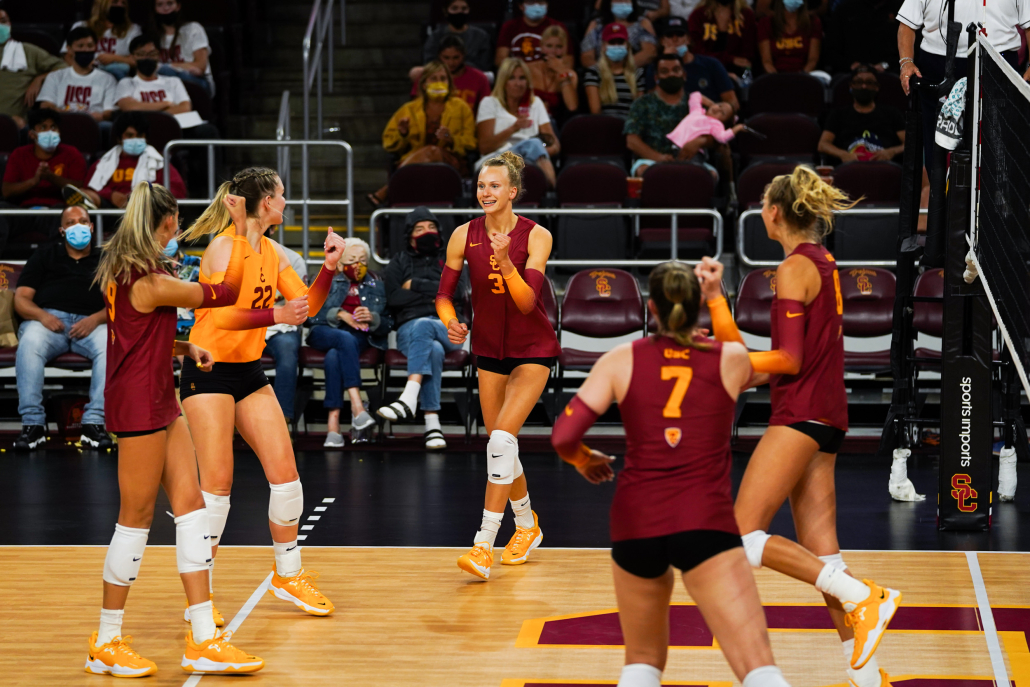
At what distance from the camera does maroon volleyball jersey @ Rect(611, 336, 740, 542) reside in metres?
3.19

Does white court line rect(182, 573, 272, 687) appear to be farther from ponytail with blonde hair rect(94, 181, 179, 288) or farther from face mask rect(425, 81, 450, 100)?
face mask rect(425, 81, 450, 100)

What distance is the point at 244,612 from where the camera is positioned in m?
5.09

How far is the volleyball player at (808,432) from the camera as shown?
3902mm

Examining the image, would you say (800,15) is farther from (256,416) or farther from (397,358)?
(256,416)

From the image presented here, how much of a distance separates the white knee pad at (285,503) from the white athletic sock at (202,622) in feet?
1.91

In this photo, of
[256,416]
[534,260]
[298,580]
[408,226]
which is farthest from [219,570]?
[408,226]

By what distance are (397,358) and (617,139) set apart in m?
3.16

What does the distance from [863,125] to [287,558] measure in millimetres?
7185

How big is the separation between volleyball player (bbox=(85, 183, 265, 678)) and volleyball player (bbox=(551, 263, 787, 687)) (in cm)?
171

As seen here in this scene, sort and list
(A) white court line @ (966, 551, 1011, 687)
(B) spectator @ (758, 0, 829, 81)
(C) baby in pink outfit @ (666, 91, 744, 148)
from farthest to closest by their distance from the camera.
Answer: (B) spectator @ (758, 0, 829, 81) → (C) baby in pink outfit @ (666, 91, 744, 148) → (A) white court line @ (966, 551, 1011, 687)

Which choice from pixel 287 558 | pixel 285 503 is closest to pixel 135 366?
pixel 285 503

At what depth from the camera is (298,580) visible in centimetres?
508

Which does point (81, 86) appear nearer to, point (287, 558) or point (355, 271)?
point (355, 271)

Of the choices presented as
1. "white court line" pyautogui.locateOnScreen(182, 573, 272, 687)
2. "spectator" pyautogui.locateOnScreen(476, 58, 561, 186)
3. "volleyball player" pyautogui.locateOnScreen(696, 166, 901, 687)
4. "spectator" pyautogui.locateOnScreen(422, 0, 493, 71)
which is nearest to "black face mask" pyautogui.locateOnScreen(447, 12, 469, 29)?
"spectator" pyautogui.locateOnScreen(422, 0, 493, 71)
